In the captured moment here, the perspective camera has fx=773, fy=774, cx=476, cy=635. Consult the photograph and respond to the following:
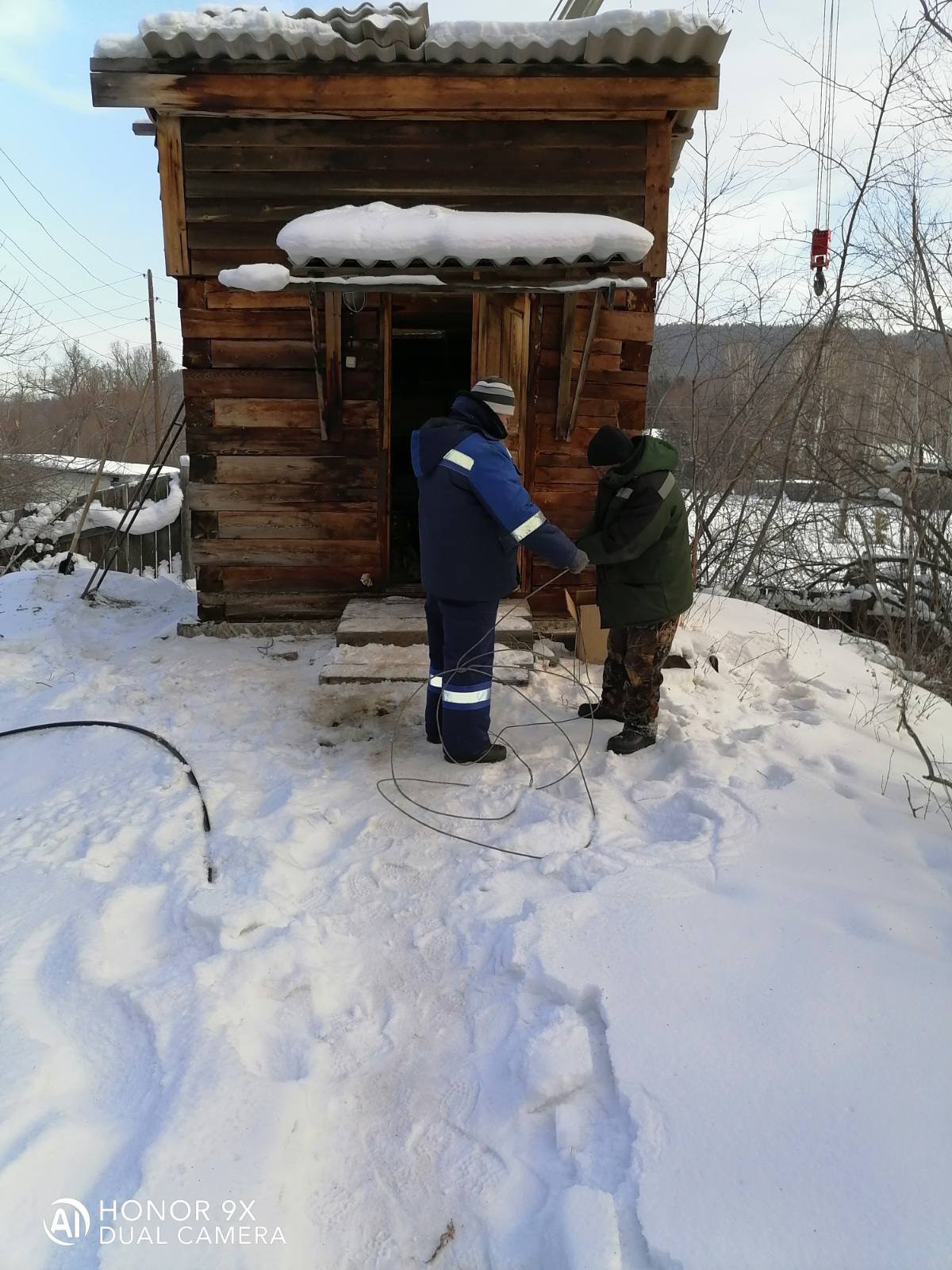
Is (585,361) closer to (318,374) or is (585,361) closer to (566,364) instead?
(566,364)

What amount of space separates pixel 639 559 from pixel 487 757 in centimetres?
135

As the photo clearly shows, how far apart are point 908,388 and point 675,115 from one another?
5632 millimetres

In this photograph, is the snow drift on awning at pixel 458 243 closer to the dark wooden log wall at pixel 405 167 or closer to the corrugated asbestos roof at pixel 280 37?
the dark wooden log wall at pixel 405 167

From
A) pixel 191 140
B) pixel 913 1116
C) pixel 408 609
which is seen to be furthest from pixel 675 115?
pixel 913 1116

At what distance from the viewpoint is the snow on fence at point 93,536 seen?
12.1 meters

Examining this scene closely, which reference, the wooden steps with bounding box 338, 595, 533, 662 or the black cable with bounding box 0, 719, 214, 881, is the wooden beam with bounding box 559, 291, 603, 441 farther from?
the black cable with bounding box 0, 719, 214, 881

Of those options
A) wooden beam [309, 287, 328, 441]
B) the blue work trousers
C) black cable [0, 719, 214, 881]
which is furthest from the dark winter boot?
wooden beam [309, 287, 328, 441]

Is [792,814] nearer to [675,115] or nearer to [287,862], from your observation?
[287,862]

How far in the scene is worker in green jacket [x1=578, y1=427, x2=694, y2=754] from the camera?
409cm

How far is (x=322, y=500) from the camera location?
6.31m

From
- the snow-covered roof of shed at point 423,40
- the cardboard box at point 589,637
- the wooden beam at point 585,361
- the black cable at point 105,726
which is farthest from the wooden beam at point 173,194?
the cardboard box at point 589,637
